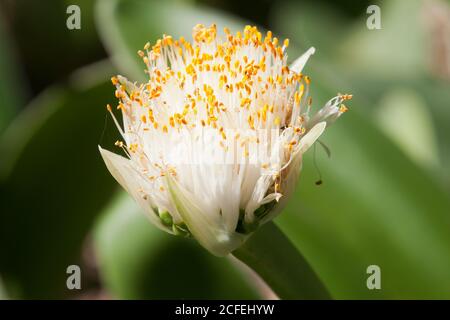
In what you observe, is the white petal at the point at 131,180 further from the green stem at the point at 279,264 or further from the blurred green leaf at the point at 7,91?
the blurred green leaf at the point at 7,91

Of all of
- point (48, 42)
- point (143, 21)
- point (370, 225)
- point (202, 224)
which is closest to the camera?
point (202, 224)

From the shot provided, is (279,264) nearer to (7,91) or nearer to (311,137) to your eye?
(311,137)

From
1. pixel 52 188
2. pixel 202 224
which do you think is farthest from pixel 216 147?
pixel 52 188

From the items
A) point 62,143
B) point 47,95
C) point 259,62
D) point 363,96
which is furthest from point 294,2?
point 259,62

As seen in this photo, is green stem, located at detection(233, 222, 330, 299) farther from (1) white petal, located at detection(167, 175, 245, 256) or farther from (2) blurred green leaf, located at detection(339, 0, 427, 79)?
(2) blurred green leaf, located at detection(339, 0, 427, 79)

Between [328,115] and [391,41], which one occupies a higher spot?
[391,41]

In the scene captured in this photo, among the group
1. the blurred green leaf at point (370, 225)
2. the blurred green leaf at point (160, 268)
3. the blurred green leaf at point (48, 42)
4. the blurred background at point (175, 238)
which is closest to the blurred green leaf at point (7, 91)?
the blurred background at point (175, 238)
